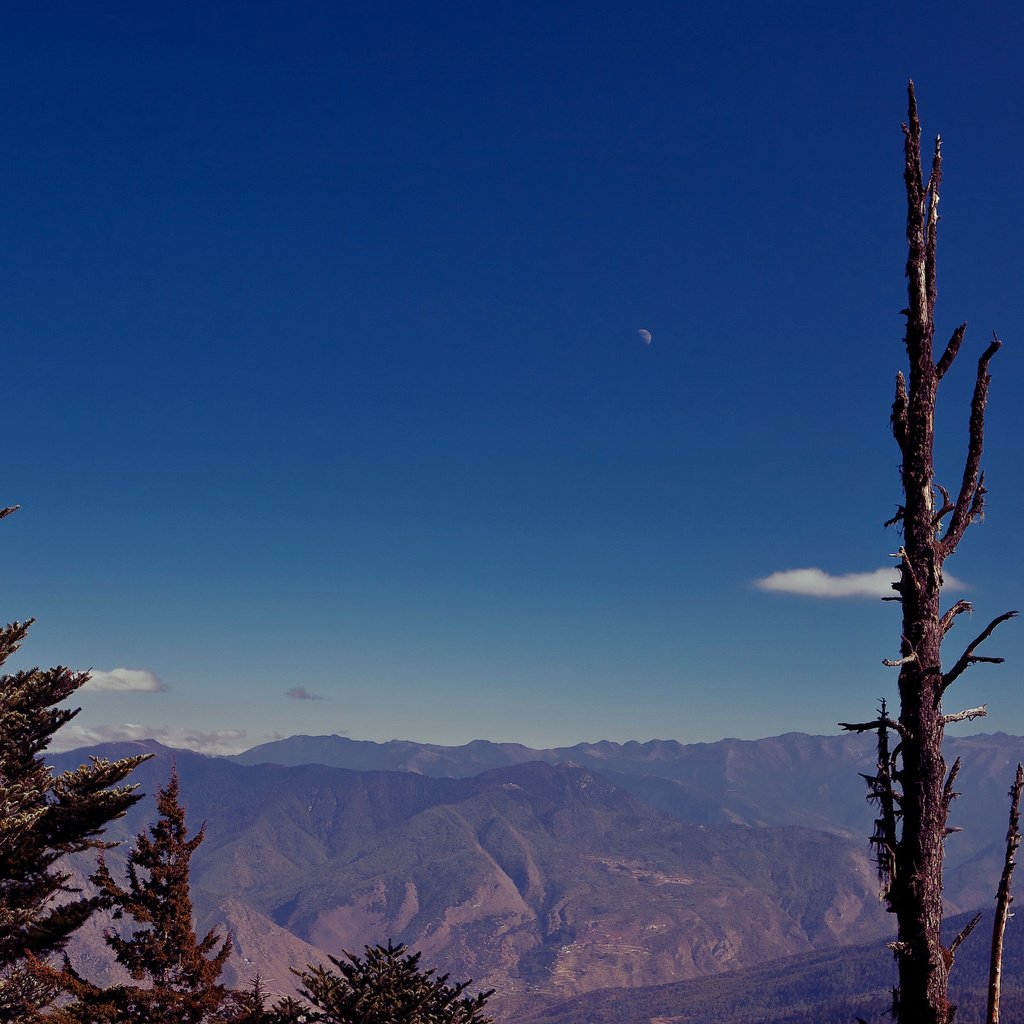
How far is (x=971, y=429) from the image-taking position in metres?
11.0

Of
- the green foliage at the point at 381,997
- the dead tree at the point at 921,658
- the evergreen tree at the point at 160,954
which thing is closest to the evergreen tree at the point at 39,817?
the evergreen tree at the point at 160,954

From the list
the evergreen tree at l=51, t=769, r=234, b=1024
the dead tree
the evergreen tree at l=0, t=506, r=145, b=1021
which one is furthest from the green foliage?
the dead tree

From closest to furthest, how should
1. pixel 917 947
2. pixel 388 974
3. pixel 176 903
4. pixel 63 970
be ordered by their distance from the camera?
pixel 917 947 < pixel 388 974 < pixel 63 970 < pixel 176 903

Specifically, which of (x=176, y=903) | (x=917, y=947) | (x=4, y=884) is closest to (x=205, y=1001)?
A: (x=176, y=903)

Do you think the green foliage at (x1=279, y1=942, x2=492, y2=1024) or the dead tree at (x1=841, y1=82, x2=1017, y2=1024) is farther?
the green foliage at (x1=279, y1=942, x2=492, y2=1024)

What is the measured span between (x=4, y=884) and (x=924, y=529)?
26702 millimetres

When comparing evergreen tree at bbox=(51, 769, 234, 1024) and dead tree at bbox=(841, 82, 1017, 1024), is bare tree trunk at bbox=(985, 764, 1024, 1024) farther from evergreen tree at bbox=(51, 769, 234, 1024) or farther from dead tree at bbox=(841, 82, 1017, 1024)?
evergreen tree at bbox=(51, 769, 234, 1024)

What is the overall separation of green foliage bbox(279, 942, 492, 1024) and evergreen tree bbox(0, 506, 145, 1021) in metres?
8.68

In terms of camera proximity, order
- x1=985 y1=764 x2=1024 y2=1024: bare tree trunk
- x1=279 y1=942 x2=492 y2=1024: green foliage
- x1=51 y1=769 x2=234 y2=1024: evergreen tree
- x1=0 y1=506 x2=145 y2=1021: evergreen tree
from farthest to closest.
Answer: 1. x1=51 y1=769 x2=234 y2=1024: evergreen tree
2. x1=0 y1=506 x2=145 y2=1021: evergreen tree
3. x1=279 y1=942 x2=492 y2=1024: green foliage
4. x1=985 y1=764 x2=1024 y2=1024: bare tree trunk

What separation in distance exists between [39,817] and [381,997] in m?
10.2

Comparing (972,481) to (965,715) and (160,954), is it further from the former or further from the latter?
(160,954)

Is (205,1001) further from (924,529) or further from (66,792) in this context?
(924,529)

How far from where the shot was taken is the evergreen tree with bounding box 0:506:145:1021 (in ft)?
72.1

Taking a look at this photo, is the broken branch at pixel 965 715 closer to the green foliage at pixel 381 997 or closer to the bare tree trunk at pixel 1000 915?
the bare tree trunk at pixel 1000 915
